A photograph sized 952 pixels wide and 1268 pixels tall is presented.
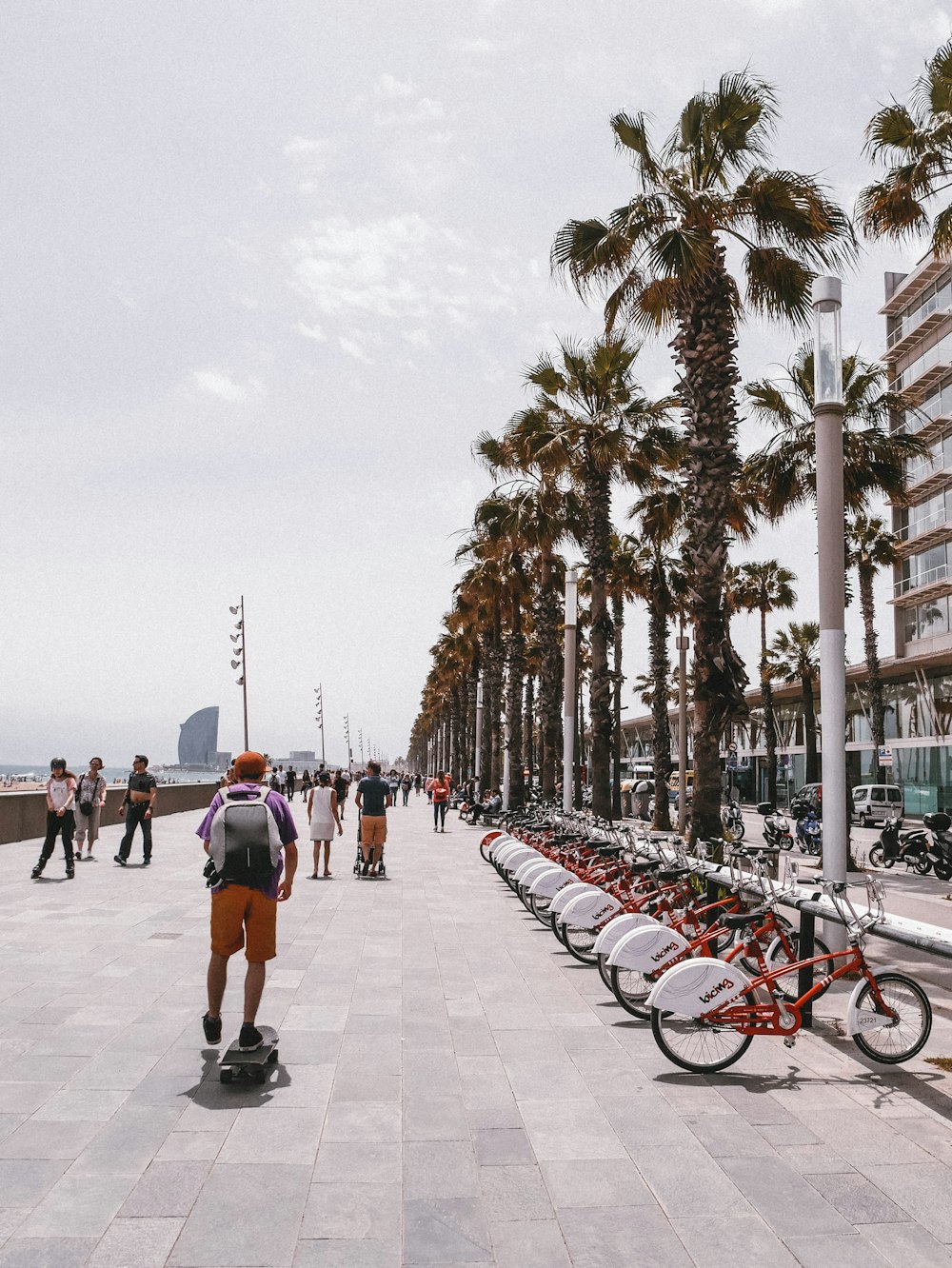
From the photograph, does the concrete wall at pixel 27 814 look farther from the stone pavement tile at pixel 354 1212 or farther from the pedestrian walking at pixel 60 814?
the stone pavement tile at pixel 354 1212

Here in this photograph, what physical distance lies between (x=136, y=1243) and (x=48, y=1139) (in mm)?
1236

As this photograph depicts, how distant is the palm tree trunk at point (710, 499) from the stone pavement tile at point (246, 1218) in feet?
27.1

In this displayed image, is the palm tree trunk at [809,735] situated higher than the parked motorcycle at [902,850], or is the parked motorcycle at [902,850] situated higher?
the palm tree trunk at [809,735]

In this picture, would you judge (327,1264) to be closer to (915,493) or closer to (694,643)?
(694,643)

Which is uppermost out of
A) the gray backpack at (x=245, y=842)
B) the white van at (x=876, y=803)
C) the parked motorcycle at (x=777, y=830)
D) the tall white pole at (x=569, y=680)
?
the tall white pole at (x=569, y=680)

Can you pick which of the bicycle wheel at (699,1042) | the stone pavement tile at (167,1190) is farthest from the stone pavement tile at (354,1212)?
the bicycle wheel at (699,1042)

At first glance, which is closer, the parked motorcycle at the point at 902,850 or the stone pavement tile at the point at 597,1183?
the stone pavement tile at the point at 597,1183

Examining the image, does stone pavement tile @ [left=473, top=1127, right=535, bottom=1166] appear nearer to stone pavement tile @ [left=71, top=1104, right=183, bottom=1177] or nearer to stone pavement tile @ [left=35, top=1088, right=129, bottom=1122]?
stone pavement tile @ [left=71, top=1104, right=183, bottom=1177]

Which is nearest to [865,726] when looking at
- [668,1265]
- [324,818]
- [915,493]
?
[915,493]

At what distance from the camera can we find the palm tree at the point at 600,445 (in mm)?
22219

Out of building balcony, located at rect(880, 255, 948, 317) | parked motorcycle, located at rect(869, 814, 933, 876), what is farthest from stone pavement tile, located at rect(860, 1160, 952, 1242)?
building balcony, located at rect(880, 255, 948, 317)

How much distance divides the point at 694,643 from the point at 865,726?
144 ft

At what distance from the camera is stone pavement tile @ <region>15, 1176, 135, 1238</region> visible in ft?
12.5

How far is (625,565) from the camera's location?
3453 centimetres
